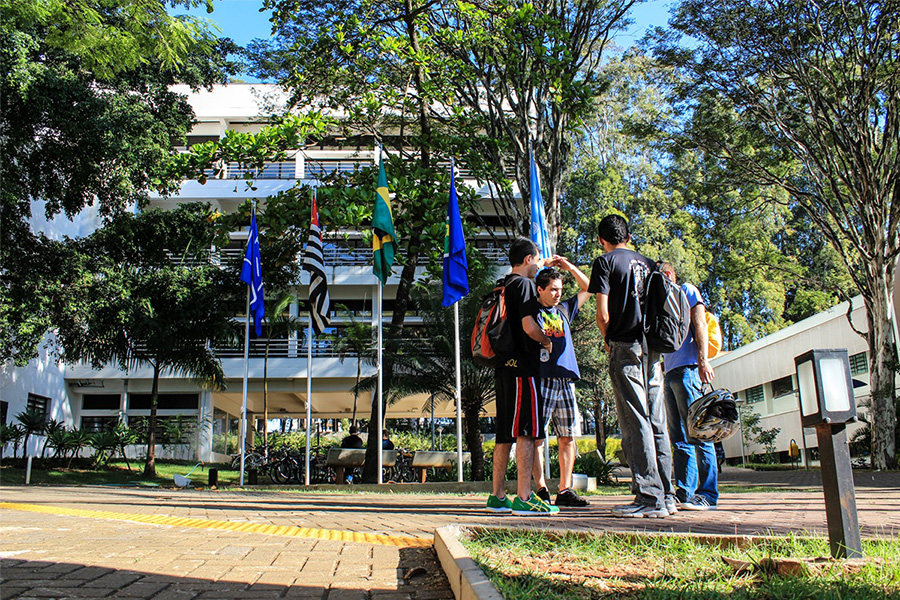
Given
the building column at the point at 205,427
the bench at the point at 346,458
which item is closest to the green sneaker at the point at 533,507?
the bench at the point at 346,458

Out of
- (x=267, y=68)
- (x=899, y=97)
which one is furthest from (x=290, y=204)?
(x=899, y=97)

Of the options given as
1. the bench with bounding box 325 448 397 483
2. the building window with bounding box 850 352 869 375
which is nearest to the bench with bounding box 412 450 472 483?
the bench with bounding box 325 448 397 483

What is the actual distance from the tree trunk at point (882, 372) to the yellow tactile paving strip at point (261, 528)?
1578cm

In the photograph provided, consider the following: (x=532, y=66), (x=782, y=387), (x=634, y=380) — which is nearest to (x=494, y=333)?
(x=634, y=380)

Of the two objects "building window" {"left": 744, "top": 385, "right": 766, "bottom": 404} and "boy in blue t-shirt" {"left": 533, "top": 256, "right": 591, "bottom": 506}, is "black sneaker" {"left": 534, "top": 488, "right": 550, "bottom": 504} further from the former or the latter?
"building window" {"left": 744, "top": 385, "right": 766, "bottom": 404}

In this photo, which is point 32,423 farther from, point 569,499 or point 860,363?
point 860,363

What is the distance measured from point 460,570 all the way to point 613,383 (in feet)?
8.72

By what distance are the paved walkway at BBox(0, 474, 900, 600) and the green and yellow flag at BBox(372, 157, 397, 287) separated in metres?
5.80

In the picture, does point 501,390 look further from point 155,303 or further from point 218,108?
point 218,108

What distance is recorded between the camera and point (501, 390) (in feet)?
17.7

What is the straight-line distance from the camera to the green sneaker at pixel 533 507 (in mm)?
5094

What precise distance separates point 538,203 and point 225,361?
2618cm

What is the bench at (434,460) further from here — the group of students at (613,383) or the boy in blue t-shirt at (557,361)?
the boy in blue t-shirt at (557,361)

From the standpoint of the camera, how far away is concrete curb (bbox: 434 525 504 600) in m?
2.28
